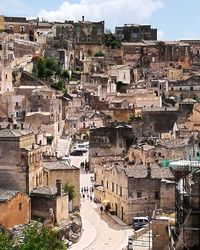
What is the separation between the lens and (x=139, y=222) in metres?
41.3

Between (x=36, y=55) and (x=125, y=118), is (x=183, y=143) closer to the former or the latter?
(x=125, y=118)

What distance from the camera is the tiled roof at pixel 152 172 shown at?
144ft

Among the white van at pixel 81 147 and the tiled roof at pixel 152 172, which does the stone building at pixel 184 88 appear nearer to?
the white van at pixel 81 147

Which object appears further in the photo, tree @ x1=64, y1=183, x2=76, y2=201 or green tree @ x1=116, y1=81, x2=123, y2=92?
green tree @ x1=116, y1=81, x2=123, y2=92

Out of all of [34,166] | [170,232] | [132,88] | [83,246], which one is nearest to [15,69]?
[132,88]

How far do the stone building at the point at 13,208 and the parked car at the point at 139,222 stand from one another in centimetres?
617

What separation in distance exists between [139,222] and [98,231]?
8.02 feet

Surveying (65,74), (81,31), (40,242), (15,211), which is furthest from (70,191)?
(81,31)

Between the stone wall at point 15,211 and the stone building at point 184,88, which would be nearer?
the stone wall at point 15,211

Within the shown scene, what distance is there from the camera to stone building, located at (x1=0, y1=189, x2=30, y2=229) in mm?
38750

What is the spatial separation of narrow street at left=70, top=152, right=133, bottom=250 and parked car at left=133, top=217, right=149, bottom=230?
50 cm

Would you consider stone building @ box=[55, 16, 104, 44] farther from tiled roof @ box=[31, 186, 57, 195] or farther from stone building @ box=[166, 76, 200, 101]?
tiled roof @ box=[31, 186, 57, 195]

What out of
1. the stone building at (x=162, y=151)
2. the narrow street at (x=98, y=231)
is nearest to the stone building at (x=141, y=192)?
the narrow street at (x=98, y=231)

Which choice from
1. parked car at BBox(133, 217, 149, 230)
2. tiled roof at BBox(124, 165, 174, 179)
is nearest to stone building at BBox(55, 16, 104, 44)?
tiled roof at BBox(124, 165, 174, 179)
